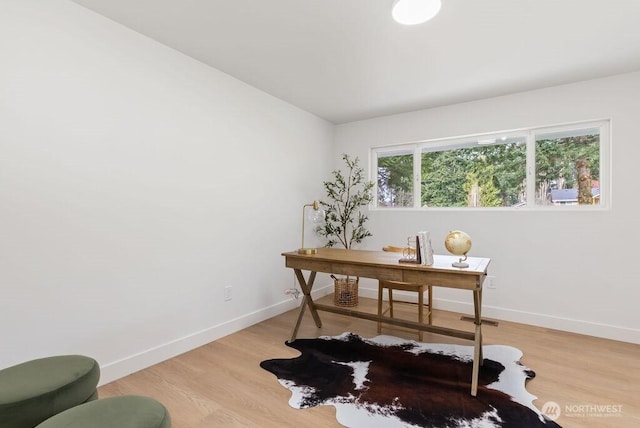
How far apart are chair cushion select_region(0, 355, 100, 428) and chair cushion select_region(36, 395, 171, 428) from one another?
9.3 inches

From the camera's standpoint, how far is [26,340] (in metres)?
1.81

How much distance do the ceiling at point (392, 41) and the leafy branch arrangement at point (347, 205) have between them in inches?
51.3

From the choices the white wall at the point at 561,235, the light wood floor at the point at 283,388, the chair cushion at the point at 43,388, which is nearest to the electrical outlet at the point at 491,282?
the white wall at the point at 561,235

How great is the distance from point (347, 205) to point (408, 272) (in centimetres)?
212

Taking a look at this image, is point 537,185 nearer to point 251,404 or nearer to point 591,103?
point 591,103

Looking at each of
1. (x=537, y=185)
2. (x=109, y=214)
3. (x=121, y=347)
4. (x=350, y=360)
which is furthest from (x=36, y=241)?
(x=537, y=185)

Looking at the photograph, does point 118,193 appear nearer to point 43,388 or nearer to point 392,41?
point 43,388

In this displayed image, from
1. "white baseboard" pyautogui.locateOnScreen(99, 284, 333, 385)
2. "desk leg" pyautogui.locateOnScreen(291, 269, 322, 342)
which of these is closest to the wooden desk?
"desk leg" pyautogui.locateOnScreen(291, 269, 322, 342)

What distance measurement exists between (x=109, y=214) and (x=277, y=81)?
1895 mm

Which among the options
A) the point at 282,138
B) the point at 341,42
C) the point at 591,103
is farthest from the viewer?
the point at 282,138

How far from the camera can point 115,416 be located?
1.11m

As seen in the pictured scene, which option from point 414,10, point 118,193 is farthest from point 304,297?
point 414,10

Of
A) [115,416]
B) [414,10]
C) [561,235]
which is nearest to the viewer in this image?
[115,416]

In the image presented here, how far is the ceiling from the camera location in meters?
1.97
